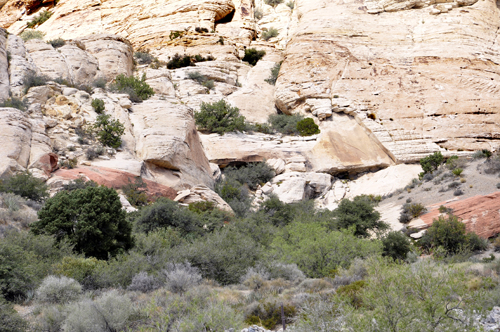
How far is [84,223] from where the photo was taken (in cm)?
1198

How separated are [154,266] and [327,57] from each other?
25.8 m

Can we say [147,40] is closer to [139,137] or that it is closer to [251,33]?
[251,33]

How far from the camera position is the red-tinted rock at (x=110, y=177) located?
17984 millimetres

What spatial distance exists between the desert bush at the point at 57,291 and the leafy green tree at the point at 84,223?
3465 mm

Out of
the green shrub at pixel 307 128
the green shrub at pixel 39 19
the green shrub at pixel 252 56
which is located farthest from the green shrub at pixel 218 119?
the green shrub at pixel 39 19

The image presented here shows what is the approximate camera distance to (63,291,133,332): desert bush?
6.34 metres

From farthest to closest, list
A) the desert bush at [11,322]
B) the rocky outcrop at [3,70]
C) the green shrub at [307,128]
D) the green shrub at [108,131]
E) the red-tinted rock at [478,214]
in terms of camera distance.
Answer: the green shrub at [307,128] → the rocky outcrop at [3,70] → the green shrub at [108,131] → the red-tinted rock at [478,214] → the desert bush at [11,322]

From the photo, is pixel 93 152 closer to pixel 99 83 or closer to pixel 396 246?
pixel 99 83

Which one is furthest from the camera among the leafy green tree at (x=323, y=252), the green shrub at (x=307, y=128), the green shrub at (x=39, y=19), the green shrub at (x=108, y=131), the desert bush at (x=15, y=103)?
the green shrub at (x=39, y=19)

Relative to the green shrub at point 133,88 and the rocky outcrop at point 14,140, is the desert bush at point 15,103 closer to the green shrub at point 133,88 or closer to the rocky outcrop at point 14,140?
the rocky outcrop at point 14,140

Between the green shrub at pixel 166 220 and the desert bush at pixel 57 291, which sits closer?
the desert bush at pixel 57 291

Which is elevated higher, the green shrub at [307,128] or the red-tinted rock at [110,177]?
the red-tinted rock at [110,177]

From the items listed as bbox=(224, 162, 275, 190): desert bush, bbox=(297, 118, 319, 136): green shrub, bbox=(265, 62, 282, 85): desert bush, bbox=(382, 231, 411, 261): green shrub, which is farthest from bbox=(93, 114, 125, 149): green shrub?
bbox=(265, 62, 282, 85): desert bush

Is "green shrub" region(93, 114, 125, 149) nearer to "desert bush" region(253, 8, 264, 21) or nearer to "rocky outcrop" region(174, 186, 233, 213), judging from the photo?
"rocky outcrop" region(174, 186, 233, 213)
